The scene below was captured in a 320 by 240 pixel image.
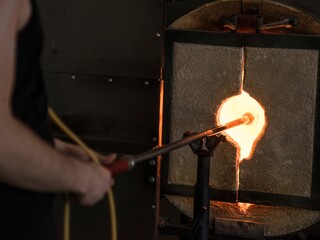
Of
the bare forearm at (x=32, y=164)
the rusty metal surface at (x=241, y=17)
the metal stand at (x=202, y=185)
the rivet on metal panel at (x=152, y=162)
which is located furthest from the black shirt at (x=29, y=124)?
the rusty metal surface at (x=241, y=17)

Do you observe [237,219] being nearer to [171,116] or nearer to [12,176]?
[171,116]

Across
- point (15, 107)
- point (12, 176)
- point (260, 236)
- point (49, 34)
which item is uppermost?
point (49, 34)

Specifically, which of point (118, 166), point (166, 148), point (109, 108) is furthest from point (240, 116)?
point (118, 166)

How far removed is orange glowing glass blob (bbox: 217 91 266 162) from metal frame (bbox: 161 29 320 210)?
133mm

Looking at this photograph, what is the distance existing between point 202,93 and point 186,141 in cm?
42

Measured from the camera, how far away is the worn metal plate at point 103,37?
6.74 feet

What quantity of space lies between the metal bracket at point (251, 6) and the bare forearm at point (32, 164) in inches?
39.2

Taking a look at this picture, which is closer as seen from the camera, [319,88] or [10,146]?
[10,146]

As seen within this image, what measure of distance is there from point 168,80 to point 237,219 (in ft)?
1.60

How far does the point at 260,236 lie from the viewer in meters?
2.09

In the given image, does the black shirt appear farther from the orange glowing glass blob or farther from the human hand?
the orange glowing glass blob

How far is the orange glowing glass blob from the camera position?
6.75 ft

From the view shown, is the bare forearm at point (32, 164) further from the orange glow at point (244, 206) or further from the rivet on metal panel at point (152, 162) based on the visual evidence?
the orange glow at point (244, 206)

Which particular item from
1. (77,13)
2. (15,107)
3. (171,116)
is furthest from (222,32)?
(15,107)
